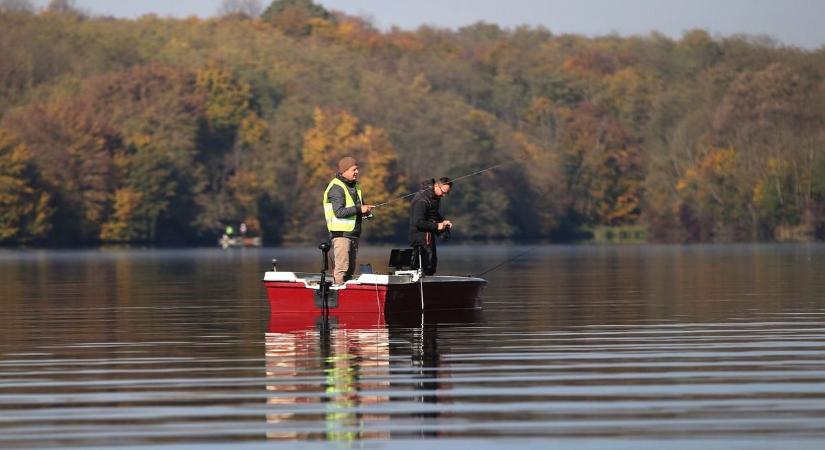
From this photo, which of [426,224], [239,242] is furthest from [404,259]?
[239,242]

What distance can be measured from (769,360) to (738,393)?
2.75 m

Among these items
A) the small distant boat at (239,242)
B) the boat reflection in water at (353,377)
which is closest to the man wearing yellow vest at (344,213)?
the boat reflection in water at (353,377)

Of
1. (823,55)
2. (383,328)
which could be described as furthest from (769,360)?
(823,55)

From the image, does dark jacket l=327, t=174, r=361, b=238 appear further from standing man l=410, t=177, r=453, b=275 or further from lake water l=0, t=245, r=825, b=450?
lake water l=0, t=245, r=825, b=450

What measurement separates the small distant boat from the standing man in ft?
276

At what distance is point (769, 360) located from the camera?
15.2 meters

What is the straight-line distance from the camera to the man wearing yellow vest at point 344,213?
21312mm

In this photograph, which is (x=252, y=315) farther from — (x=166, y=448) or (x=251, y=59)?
(x=251, y=59)

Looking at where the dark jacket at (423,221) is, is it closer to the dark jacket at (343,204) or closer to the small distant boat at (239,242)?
the dark jacket at (343,204)

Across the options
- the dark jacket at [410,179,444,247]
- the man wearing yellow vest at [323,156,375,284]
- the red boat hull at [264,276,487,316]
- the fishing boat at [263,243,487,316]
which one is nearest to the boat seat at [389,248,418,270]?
the fishing boat at [263,243,487,316]

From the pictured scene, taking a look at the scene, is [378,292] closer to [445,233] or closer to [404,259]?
[404,259]

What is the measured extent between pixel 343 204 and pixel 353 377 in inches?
291

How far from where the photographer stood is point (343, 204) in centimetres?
2136

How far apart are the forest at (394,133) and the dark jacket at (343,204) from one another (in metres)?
79.4
